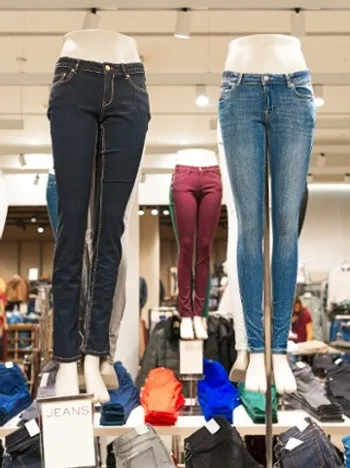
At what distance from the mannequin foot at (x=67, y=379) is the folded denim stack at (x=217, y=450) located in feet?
3.83

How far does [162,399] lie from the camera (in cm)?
387

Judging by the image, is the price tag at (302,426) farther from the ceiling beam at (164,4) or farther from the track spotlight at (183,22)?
the track spotlight at (183,22)

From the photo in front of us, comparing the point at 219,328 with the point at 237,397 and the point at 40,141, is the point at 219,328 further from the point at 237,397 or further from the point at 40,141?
the point at 40,141

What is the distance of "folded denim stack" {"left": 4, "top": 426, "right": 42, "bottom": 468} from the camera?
3047mm

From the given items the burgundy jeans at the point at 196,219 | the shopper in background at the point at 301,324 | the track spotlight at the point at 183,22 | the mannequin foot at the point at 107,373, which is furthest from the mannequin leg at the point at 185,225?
the shopper in background at the point at 301,324

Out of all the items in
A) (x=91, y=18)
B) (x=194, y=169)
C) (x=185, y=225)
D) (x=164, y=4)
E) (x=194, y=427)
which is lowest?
(x=194, y=427)

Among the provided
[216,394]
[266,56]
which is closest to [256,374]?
[266,56]

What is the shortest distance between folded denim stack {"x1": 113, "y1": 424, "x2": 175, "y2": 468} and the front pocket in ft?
5.65

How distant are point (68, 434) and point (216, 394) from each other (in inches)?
89.4

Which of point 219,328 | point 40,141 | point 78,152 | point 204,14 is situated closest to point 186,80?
point 204,14

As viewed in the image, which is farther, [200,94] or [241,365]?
[200,94]

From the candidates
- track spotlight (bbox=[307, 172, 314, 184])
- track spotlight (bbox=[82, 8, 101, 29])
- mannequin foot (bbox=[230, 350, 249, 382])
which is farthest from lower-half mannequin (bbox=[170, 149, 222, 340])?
track spotlight (bbox=[307, 172, 314, 184])

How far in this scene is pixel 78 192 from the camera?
2.04 meters

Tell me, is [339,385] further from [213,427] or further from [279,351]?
[279,351]
